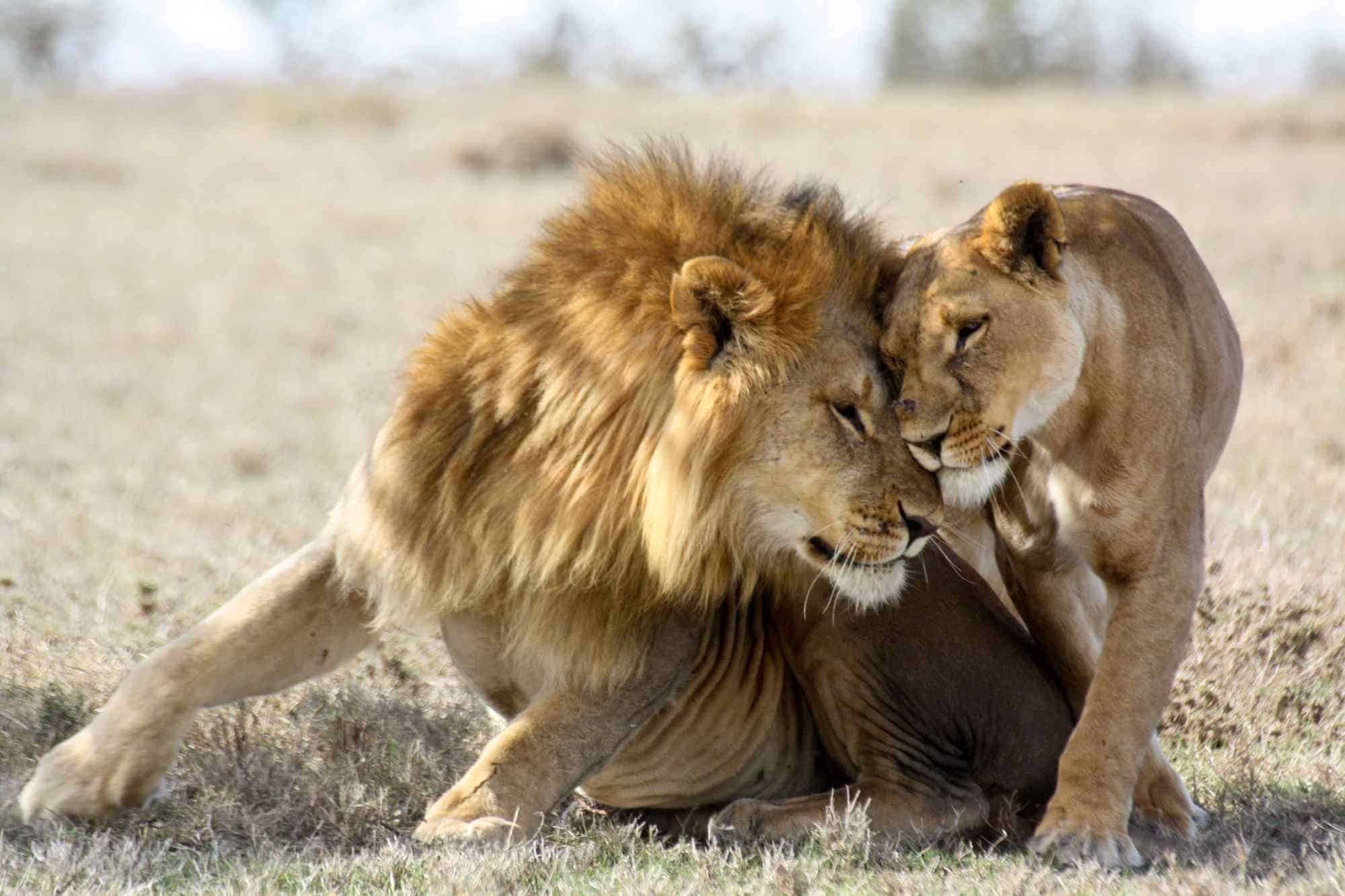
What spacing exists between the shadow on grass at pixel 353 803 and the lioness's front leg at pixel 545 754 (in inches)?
Answer: 3.7

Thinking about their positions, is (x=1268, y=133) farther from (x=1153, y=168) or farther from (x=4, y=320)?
(x=4, y=320)

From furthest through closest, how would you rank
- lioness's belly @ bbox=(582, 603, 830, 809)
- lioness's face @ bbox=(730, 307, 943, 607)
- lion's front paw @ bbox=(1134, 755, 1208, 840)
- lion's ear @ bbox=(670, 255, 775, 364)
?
lioness's belly @ bbox=(582, 603, 830, 809) < lion's front paw @ bbox=(1134, 755, 1208, 840) < lioness's face @ bbox=(730, 307, 943, 607) < lion's ear @ bbox=(670, 255, 775, 364)

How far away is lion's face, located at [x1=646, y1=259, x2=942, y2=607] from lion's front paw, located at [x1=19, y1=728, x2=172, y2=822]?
44.3 inches

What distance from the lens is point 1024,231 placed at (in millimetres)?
3344

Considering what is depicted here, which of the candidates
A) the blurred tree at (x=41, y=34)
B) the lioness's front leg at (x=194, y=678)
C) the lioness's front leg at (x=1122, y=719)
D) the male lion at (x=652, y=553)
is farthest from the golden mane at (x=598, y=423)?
the blurred tree at (x=41, y=34)

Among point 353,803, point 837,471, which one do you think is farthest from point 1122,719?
point 353,803

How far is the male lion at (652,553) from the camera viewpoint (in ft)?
10.3

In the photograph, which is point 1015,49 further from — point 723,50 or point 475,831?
point 475,831

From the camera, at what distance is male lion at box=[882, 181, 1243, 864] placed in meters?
3.22

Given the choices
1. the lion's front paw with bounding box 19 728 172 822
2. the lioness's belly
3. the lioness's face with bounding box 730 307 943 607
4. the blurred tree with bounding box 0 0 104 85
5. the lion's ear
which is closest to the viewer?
the lion's ear

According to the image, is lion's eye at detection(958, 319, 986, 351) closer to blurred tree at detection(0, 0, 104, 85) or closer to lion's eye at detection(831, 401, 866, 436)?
lion's eye at detection(831, 401, 866, 436)

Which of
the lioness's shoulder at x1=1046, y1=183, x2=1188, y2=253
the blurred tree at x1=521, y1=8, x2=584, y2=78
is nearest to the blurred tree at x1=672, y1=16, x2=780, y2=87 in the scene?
the blurred tree at x1=521, y1=8, x2=584, y2=78

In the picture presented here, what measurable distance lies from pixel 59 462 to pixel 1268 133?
45.5 feet

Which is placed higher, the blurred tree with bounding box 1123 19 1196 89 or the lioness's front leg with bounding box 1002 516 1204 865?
the lioness's front leg with bounding box 1002 516 1204 865
